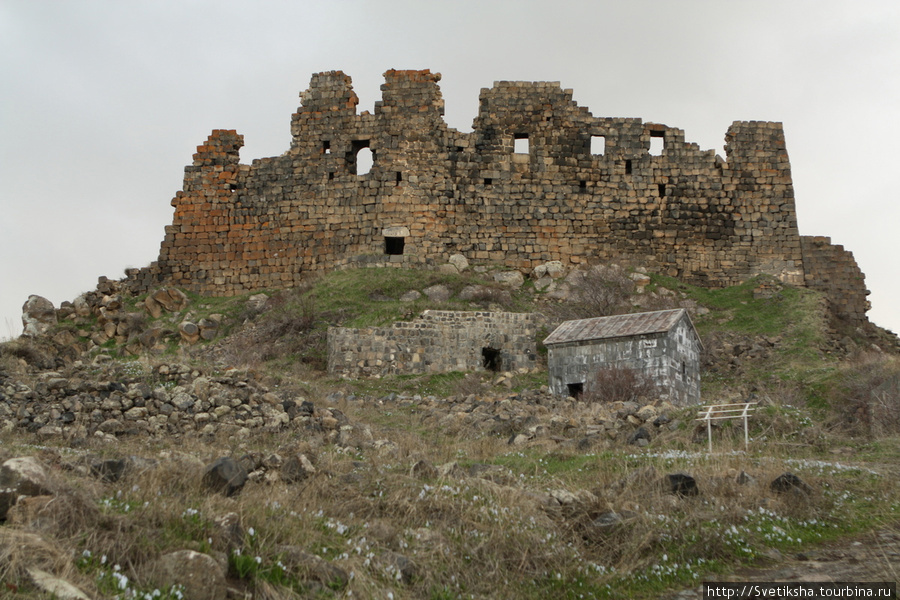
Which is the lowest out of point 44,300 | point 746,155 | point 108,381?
point 108,381

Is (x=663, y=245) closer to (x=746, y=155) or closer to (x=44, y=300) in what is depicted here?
(x=746, y=155)

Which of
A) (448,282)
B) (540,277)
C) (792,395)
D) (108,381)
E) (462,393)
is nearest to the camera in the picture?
(108,381)

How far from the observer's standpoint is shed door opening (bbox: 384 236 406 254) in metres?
24.2

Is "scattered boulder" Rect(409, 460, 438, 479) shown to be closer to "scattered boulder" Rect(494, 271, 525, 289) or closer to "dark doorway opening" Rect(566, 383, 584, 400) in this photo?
"dark doorway opening" Rect(566, 383, 584, 400)

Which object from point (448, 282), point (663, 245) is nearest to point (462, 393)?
point (448, 282)

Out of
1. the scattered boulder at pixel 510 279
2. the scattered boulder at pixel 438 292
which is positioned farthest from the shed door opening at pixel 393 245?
the scattered boulder at pixel 510 279

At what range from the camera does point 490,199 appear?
24.6 m

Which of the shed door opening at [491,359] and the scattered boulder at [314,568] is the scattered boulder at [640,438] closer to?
the scattered boulder at [314,568]

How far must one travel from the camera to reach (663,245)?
81.8ft

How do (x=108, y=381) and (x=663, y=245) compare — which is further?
(x=663, y=245)

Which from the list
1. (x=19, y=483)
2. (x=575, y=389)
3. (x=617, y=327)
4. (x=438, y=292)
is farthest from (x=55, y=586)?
(x=438, y=292)

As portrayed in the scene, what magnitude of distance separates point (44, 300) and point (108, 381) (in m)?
12.4

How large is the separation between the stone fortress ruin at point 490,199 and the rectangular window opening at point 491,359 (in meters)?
4.37

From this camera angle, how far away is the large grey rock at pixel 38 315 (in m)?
22.6
